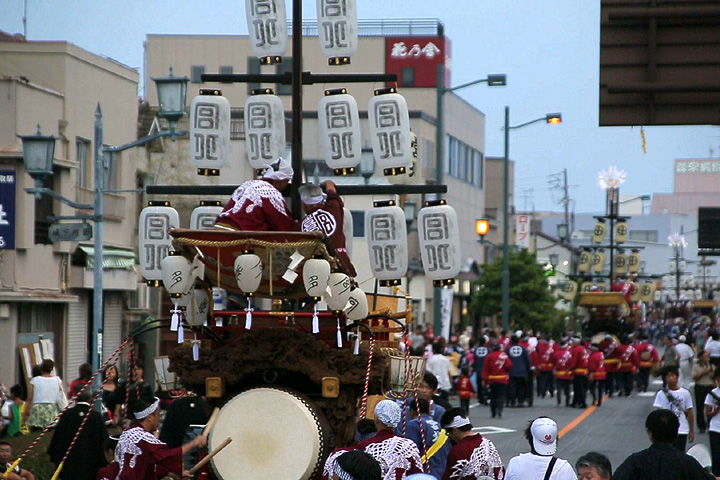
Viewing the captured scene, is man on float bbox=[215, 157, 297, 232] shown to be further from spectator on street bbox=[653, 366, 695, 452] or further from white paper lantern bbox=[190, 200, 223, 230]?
spectator on street bbox=[653, 366, 695, 452]

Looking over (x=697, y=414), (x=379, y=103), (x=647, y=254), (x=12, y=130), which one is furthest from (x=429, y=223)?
(x=647, y=254)

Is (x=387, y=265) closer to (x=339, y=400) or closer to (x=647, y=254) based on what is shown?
(x=339, y=400)

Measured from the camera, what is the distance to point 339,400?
10281 millimetres

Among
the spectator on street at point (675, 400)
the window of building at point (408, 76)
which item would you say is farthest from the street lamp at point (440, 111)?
the window of building at point (408, 76)

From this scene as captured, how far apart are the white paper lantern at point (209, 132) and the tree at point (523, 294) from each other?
3705cm

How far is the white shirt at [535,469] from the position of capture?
8352mm

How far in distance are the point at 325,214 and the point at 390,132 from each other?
344cm

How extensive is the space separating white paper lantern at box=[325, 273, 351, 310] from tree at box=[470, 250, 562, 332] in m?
40.8

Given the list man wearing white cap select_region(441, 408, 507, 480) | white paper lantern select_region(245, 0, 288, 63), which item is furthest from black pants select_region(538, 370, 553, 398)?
man wearing white cap select_region(441, 408, 507, 480)

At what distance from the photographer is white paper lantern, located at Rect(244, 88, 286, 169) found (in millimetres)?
13914

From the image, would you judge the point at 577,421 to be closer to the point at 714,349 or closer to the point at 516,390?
the point at 714,349

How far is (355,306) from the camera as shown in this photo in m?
10.5

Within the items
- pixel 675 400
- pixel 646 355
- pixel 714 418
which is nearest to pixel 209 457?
pixel 714 418

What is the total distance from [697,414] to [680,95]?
12.9 metres
